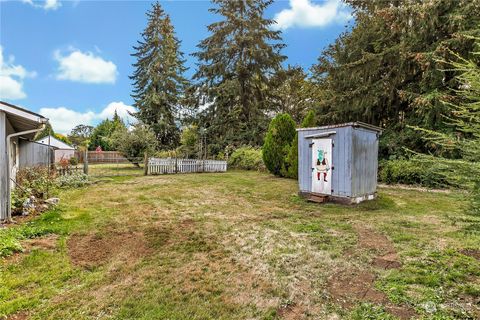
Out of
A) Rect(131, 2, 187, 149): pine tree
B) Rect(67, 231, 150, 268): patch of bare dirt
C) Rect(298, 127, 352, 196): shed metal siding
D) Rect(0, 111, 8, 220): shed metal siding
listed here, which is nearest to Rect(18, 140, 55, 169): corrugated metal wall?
Rect(0, 111, 8, 220): shed metal siding

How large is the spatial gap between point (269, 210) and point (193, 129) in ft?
52.8

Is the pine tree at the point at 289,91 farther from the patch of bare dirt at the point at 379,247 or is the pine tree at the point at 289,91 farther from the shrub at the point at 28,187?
the shrub at the point at 28,187

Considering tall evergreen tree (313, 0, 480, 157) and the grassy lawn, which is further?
tall evergreen tree (313, 0, 480, 157)

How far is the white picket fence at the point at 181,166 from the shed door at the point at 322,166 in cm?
852

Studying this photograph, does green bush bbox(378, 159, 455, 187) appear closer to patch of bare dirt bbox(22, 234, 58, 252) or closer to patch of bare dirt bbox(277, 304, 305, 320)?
patch of bare dirt bbox(277, 304, 305, 320)

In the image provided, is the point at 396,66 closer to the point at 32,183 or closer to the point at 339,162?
the point at 339,162

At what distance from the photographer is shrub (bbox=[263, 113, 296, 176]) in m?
11.8

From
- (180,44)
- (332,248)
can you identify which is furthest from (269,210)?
(180,44)

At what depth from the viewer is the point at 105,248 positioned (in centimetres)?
379

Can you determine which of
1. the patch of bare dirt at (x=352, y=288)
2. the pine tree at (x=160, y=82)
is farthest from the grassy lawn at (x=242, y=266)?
the pine tree at (x=160, y=82)

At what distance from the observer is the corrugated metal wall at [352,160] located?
255 inches

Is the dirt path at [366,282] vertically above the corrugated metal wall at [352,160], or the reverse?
the corrugated metal wall at [352,160]

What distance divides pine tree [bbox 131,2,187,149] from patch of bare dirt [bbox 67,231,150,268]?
2012 cm

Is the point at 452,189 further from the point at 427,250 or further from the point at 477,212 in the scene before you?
the point at 427,250
